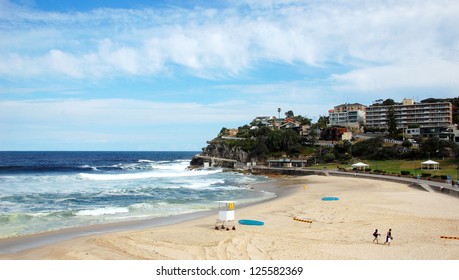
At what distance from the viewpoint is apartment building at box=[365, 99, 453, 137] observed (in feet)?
332

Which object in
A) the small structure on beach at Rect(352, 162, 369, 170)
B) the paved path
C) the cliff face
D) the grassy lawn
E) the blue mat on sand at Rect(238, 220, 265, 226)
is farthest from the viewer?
the cliff face

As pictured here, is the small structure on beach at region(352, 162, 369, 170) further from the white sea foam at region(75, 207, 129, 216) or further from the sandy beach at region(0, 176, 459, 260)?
the white sea foam at region(75, 207, 129, 216)

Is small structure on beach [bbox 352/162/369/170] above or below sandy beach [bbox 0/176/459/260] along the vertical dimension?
above

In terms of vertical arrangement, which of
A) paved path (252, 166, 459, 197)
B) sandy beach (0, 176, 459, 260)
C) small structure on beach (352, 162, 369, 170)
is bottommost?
sandy beach (0, 176, 459, 260)

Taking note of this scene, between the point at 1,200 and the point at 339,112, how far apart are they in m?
98.1

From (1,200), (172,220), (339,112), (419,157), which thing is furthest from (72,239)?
(339,112)

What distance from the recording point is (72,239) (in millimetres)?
18859

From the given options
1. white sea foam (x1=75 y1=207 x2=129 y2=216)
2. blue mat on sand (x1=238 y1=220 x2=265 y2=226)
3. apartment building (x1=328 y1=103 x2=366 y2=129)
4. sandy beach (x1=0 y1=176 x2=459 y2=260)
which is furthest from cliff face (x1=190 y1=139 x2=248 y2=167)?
blue mat on sand (x1=238 y1=220 x2=265 y2=226)

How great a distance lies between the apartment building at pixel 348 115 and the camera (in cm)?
11154

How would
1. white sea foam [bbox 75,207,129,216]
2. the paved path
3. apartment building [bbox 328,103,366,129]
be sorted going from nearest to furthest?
white sea foam [bbox 75,207,129,216], the paved path, apartment building [bbox 328,103,366,129]

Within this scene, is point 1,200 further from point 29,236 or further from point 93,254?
point 93,254

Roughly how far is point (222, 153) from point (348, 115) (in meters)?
39.1

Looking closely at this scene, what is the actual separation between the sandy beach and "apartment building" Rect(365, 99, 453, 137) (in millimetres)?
81062
